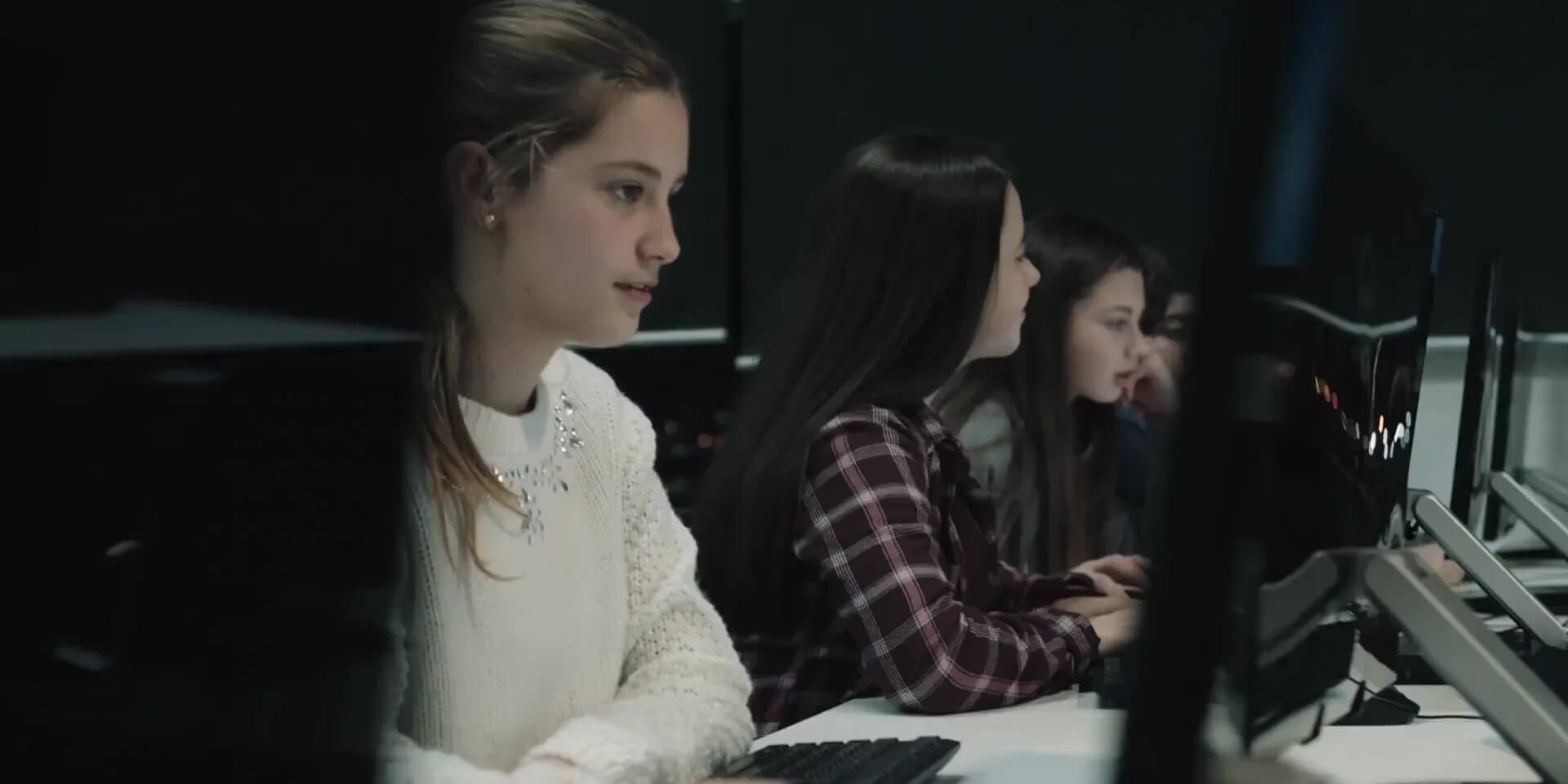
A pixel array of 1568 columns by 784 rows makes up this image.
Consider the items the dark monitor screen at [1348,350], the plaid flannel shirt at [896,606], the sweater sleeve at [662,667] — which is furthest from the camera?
the plaid flannel shirt at [896,606]

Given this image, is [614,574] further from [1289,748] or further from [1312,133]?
[1312,133]

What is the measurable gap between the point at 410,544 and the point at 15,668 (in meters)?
0.22

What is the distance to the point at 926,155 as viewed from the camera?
4.57ft

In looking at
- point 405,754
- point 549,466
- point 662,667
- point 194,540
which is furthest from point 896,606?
point 194,540

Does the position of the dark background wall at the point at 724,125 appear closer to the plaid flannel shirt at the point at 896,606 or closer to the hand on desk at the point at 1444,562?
the hand on desk at the point at 1444,562

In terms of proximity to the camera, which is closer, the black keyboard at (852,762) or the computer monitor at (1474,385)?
the black keyboard at (852,762)

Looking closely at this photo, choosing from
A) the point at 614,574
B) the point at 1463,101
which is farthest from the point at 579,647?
the point at 1463,101

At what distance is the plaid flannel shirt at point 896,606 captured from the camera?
3.88 ft

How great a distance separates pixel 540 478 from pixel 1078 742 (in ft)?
1.41

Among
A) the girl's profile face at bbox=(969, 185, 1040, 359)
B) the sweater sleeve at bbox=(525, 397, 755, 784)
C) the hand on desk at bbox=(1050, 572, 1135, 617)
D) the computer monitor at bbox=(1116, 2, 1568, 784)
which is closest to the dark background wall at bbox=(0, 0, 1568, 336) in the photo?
the computer monitor at bbox=(1116, 2, 1568, 784)

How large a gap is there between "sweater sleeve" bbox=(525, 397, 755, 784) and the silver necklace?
0.07 metres

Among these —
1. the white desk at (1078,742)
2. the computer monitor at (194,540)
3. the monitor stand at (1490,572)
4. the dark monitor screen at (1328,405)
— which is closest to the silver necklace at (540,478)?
the computer monitor at (194,540)

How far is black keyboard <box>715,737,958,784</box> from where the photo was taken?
34.7 inches

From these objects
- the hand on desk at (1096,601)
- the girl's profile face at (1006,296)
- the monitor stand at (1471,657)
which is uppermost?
the girl's profile face at (1006,296)
